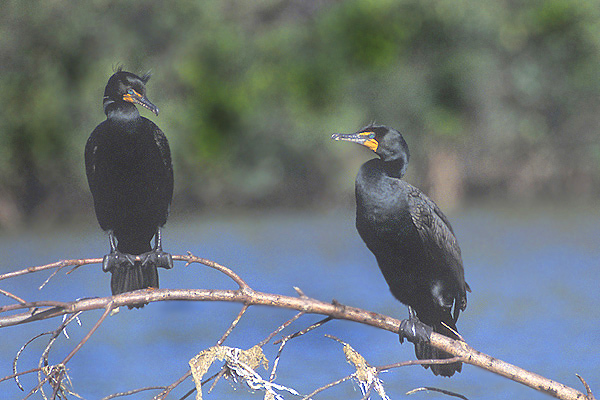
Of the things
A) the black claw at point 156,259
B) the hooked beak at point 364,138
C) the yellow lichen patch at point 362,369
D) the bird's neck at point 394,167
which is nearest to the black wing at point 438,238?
the bird's neck at point 394,167

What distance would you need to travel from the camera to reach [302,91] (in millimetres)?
21531

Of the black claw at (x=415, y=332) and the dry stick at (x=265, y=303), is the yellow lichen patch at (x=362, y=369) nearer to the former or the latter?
the dry stick at (x=265, y=303)

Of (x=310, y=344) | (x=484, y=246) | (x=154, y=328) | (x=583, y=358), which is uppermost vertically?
(x=484, y=246)

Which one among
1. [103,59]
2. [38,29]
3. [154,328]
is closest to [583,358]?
[154,328]

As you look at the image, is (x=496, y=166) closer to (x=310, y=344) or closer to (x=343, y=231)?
(x=343, y=231)

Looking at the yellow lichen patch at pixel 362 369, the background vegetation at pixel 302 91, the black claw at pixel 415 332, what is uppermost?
the background vegetation at pixel 302 91

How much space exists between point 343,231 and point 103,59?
7798 mm

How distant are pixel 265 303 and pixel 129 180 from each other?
1.12 m

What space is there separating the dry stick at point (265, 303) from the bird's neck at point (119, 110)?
2.39ft

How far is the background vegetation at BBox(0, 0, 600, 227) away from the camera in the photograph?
1834 cm

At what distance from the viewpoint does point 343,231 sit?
76.1 feet

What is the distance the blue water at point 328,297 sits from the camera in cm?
1152

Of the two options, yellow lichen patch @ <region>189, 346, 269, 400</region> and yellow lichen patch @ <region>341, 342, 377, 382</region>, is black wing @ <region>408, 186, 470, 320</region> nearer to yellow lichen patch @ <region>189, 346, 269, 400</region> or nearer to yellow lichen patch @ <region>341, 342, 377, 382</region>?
yellow lichen patch @ <region>341, 342, 377, 382</region>

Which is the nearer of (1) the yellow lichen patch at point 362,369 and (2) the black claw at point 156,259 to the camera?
(1) the yellow lichen patch at point 362,369
